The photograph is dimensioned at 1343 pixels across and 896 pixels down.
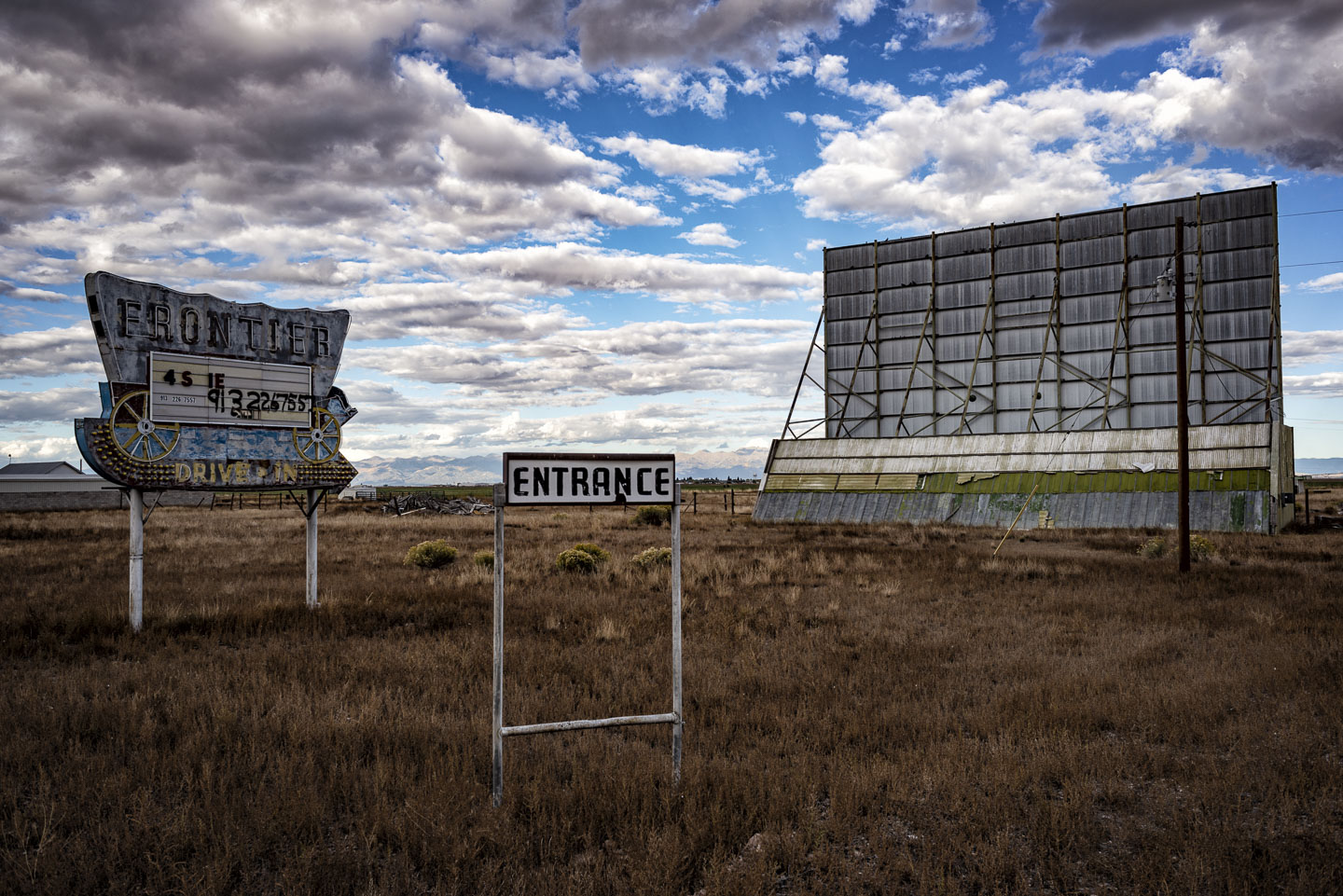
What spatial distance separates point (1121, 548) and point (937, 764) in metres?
22.8

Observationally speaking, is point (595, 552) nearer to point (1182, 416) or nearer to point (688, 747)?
point (688, 747)

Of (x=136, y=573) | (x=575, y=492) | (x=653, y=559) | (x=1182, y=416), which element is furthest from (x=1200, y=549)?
(x=136, y=573)

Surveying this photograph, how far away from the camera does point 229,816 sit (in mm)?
5242

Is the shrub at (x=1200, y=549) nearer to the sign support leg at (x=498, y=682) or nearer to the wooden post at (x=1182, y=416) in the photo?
the wooden post at (x=1182, y=416)

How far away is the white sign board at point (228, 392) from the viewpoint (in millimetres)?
12875

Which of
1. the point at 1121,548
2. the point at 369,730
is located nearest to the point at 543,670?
the point at 369,730

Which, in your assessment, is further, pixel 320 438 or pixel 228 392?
pixel 320 438

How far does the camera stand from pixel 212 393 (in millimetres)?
→ 13461

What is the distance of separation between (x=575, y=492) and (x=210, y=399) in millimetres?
10822

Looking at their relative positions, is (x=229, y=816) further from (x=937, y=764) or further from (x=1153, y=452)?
(x=1153, y=452)

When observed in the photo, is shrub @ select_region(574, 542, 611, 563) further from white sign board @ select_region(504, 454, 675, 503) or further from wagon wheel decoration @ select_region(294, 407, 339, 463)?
white sign board @ select_region(504, 454, 675, 503)

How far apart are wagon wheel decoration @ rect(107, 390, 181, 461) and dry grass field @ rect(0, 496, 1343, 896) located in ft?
9.30

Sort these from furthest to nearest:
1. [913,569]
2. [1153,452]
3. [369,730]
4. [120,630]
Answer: [1153,452] → [913,569] → [120,630] → [369,730]

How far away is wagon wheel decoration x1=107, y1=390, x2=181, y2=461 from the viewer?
12.4 meters
